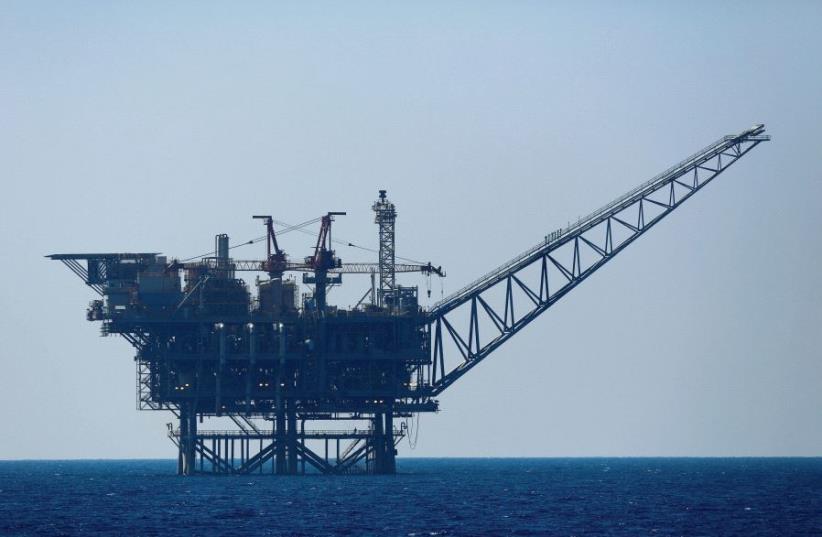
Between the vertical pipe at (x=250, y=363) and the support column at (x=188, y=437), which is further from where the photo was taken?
the support column at (x=188, y=437)

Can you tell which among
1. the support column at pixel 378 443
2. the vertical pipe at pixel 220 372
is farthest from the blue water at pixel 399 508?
the vertical pipe at pixel 220 372

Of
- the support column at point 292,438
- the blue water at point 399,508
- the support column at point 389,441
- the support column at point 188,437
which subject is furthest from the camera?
the support column at point 188,437

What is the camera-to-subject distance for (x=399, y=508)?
4210 inches

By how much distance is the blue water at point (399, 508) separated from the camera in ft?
305

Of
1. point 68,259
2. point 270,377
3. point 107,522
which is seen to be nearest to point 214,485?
point 270,377

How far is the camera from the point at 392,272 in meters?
132

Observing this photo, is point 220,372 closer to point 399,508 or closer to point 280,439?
point 280,439

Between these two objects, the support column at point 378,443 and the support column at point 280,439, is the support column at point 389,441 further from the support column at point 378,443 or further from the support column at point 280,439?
the support column at point 280,439

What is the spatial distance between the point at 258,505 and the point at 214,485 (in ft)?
76.5

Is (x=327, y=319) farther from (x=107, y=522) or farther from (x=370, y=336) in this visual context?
(x=107, y=522)

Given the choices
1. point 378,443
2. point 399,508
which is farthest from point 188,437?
point 399,508

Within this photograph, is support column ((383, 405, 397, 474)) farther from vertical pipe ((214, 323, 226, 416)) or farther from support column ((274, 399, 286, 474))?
vertical pipe ((214, 323, 226, 416))

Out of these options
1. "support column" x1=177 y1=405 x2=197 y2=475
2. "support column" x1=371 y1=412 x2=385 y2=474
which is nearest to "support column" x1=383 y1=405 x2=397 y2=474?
"support column" x1=371 y1=412 x2=385 y2=474

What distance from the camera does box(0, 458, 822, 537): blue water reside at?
9281 cm
